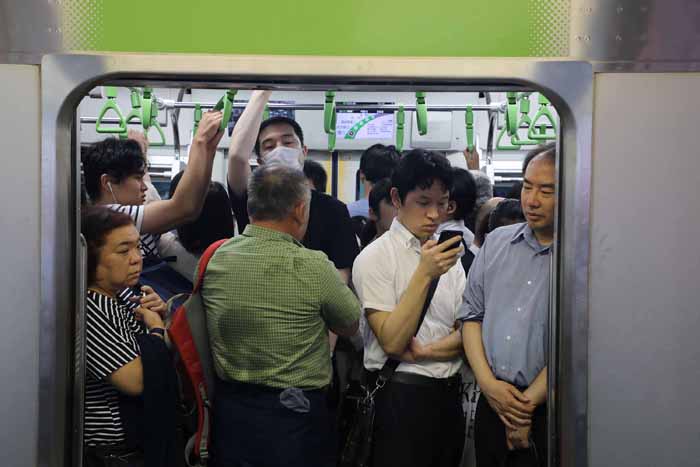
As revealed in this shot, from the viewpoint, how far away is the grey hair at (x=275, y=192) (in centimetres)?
287

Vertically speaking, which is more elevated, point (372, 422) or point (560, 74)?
point (560, 74)

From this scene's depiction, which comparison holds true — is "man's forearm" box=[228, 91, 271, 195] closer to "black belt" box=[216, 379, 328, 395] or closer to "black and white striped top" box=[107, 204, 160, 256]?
"black and white striped top" box=[107, 204, 160, 256]

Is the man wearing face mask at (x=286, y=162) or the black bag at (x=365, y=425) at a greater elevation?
the man wearing face mask at (x=286, y=162)

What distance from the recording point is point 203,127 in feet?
10.3

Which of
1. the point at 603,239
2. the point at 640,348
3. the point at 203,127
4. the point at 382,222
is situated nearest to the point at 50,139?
the point at 203,127

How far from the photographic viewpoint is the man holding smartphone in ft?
9.60

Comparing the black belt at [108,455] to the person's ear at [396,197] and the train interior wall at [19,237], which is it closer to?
the train interior wall at [19,237]

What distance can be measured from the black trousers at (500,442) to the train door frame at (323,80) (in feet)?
1.79

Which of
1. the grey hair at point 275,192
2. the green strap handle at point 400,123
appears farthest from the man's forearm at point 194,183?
the green strap handle at point 400,123

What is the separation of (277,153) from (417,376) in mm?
1238

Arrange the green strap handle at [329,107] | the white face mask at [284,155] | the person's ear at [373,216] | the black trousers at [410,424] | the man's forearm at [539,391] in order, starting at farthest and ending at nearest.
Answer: the person's ear at [373,216], the green strap handle at [329,107], the white face mask at [284,155], the black trousers at [410,424], the man's forearm at [539,391]

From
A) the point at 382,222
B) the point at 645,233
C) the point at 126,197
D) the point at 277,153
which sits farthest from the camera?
the point at 382,222

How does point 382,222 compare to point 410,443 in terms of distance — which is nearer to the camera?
point 410,443

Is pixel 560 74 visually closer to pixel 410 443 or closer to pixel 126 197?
pixel 410 443
